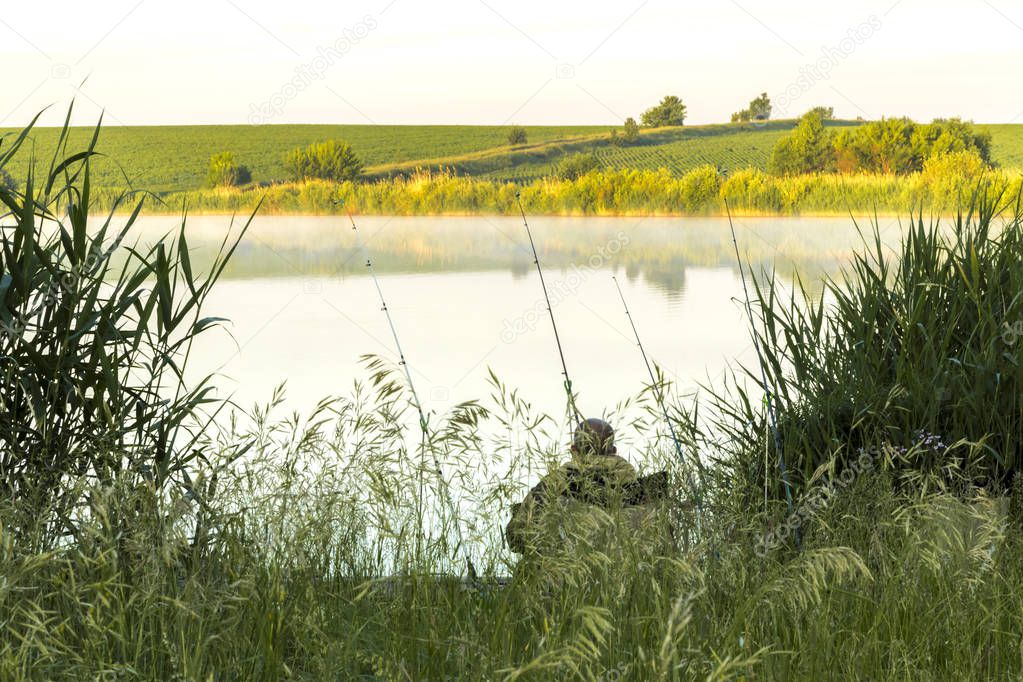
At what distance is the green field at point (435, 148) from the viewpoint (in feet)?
173

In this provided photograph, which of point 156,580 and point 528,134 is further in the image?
point 528,134

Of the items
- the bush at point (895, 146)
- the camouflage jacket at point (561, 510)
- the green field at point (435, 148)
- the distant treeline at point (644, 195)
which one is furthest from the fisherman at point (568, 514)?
the green field at point (435, 148)

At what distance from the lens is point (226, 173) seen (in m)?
51.6

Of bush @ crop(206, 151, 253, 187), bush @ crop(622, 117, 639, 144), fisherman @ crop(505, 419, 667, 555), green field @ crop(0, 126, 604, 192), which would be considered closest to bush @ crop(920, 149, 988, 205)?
bush @ crop(622, 117, 639, 144)

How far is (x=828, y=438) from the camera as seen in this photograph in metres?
4.50

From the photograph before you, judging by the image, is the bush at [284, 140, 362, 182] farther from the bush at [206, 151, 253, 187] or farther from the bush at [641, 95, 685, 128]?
the bush at [641, 95, 685, 128]

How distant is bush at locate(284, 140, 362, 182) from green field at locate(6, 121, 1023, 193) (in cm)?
400

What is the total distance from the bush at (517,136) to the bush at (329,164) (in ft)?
49.3

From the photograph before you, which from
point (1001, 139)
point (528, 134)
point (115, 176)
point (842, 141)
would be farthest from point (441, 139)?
point (1001, 139)

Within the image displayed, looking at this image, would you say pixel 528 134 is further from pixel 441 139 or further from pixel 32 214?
pixel 32 214

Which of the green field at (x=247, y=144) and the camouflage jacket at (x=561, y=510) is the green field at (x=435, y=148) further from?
the camouflage jacket at (x=561, y=510)

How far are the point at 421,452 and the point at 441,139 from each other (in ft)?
207

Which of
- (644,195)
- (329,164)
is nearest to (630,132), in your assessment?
Result: (329,164)

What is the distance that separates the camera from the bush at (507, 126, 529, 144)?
61.4 m
